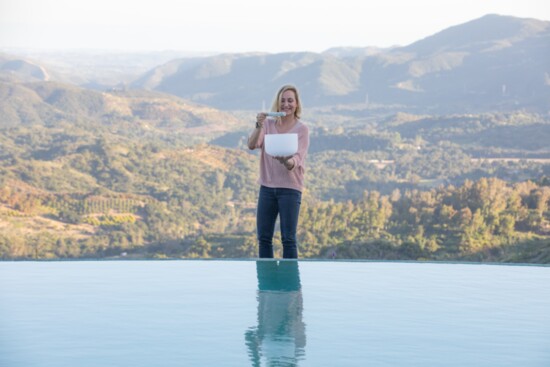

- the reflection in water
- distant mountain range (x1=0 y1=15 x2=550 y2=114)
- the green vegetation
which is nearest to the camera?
the reflection in water

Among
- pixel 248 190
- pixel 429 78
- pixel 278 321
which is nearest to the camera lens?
pixel 278 321

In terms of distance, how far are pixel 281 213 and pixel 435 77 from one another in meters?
161

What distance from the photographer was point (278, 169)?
12.6 ft

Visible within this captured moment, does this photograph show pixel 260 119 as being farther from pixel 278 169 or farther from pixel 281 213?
pixel 281 213

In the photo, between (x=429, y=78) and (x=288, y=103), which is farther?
(x=429, y=78)

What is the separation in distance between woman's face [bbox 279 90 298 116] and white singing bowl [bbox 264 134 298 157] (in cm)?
19

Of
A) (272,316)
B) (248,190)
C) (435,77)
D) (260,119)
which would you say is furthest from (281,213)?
(435,77)

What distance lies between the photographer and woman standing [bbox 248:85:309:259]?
375cm

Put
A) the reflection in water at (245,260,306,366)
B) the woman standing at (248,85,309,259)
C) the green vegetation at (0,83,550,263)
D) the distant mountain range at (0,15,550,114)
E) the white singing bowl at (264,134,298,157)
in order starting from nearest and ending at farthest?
the reflection in water at (245,260,306,366) → the white singing bowl at (264,134,298,157) → the woman standing at (248,85,309,259) → the green vegetation at (0,83,550,263) → the distant mountain range at (0,15,550,114)

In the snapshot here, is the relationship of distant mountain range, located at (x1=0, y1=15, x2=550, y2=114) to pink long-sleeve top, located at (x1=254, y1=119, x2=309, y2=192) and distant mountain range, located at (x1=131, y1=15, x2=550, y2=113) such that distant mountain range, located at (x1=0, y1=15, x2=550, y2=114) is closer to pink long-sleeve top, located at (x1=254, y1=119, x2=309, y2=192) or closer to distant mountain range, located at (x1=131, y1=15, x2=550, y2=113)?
distant mountain range, located at (x1=131, y1=15, x2=550, y2=113)

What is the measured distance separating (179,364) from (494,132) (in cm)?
8207

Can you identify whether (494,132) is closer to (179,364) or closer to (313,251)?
(313,251)

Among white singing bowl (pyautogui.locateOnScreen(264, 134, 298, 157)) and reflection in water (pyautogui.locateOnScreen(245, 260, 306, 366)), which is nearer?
reflection in water (pyautogui.locateOnScreen(245, 260, 306, 366))

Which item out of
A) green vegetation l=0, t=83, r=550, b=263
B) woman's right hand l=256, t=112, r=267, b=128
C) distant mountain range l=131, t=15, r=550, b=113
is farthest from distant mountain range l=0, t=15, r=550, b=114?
woman's right hand l=256, t=112, r=267, b=128
